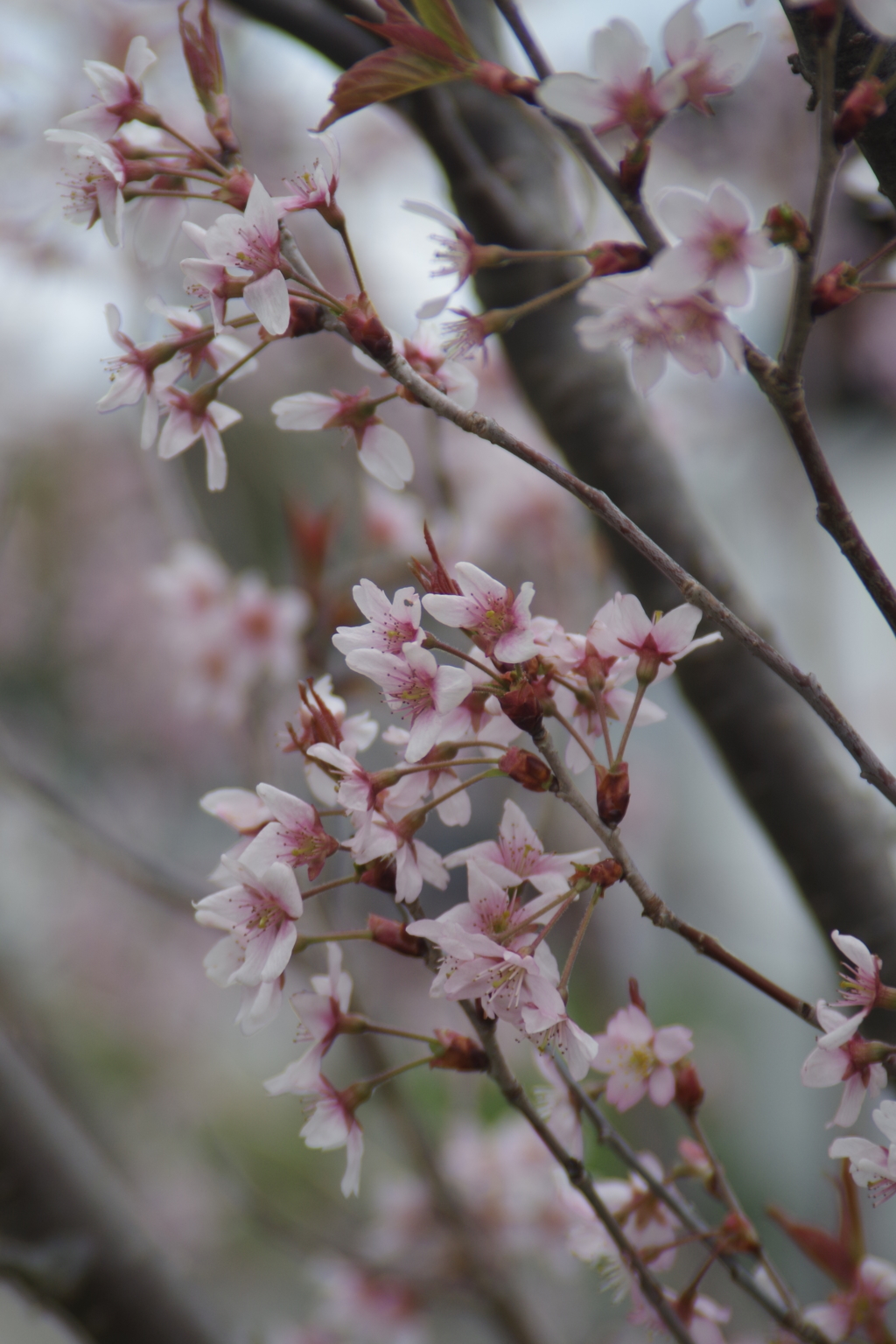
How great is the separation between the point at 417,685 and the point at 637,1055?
231 millimetres

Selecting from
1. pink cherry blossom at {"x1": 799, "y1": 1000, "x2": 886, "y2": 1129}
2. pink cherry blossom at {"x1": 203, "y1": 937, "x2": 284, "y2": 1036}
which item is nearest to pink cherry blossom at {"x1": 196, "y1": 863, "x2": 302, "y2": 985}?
pink cherry blossom at {"x1": 203, "y1": 937, "x2": 284, "y2": 1036}

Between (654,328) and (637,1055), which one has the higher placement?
(654,328)

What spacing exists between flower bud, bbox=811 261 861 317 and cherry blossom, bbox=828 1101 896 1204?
31cm

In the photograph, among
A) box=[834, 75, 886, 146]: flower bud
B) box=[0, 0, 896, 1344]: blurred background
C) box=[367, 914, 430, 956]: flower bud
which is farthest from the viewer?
box=[0, 0, 896, 1344]: blurred background

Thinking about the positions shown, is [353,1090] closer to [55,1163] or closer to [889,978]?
[889,978]

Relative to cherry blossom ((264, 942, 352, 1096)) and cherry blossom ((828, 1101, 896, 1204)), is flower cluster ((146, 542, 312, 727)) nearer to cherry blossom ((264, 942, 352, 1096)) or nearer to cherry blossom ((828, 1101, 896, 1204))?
cherry blossom ((264, 942, 352, 1096))

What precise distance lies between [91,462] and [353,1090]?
3.52m

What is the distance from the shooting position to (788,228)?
13.0 inches

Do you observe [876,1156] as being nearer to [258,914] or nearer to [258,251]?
[258,914]

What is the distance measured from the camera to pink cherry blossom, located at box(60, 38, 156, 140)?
467mm

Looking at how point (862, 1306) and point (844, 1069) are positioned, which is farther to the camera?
point (862, 1306)

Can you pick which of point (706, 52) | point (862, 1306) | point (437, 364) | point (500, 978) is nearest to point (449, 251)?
point (437, 364)

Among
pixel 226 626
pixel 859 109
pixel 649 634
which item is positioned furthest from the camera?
pixel 226 626

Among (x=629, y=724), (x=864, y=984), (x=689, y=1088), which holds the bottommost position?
(x=689, y=1088)
